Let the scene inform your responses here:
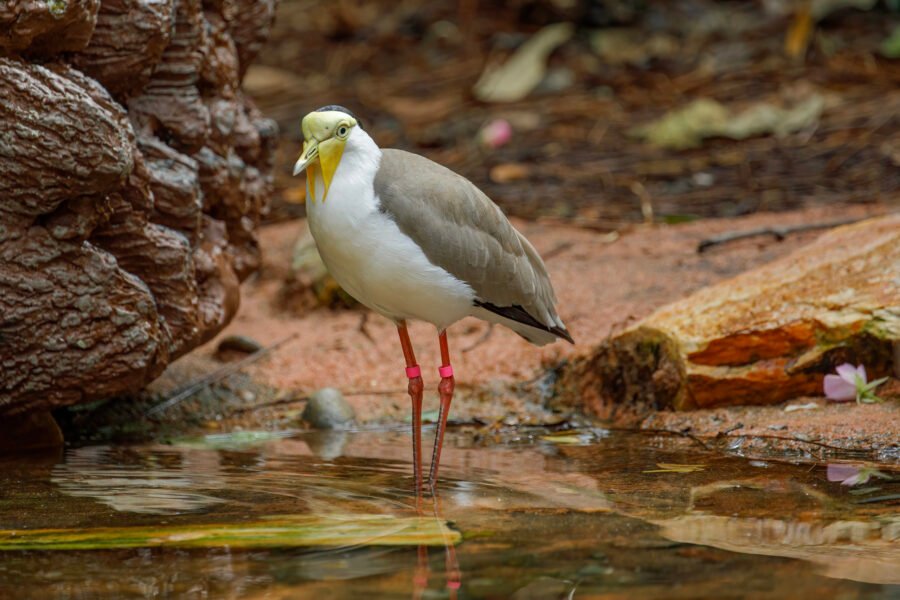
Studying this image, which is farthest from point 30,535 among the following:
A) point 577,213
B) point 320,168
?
point 577,213

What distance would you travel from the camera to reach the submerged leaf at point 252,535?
3016 mm

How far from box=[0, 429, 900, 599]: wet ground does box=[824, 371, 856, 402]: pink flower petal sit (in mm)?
549

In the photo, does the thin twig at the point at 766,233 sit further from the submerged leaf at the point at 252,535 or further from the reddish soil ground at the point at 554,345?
the submerged leaf at the point at 252,535

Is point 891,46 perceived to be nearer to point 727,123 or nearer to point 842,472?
point 727,123

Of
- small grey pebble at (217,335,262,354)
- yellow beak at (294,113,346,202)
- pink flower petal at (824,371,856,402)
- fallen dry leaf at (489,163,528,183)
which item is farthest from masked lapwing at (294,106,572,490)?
fallen dry leaf at (489,163,528,183)

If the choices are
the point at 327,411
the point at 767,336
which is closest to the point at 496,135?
the point at 327,411

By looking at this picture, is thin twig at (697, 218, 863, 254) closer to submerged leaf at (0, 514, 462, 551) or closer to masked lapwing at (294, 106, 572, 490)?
masked lapwing at (294, 106, 572, 490)

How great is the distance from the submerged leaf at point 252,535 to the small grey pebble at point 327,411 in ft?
5.82

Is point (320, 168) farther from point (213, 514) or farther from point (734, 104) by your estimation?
point (734, 104)

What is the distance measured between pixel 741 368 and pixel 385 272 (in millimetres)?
1620

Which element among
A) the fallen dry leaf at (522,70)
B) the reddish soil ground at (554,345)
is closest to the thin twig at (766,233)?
the reddish soil ground at (554,345)

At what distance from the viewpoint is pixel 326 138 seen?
3.77 meters

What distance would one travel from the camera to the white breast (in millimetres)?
3766

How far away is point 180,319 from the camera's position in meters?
4.62
